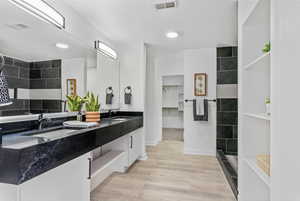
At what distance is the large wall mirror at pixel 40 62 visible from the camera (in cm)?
143

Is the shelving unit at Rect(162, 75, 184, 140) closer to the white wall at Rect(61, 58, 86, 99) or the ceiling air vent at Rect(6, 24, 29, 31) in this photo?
the white wall at Rect(61, 58, 86, 99)

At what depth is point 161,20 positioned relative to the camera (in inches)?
93.1

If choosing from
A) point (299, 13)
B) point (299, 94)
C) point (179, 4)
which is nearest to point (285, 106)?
point (299, 94)

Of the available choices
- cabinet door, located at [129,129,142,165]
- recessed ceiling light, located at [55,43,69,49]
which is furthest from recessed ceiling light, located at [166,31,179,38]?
cabinet door, located at [129,129,142,165]

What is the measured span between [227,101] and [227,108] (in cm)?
15

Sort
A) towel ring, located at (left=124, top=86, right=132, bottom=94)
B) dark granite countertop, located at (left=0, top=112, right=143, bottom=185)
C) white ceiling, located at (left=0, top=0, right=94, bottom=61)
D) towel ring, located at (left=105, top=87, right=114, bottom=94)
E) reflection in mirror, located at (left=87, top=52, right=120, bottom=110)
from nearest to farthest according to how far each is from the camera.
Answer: dark granite countertop, located at (left=0, top=112, right=143, bottom=185), white ceiling, located at (left=0, top=0, right=94, bottom=61), reflection in mirror, located at (left=87, top=52, right=120, bottom=110), towel ring, located at (left=105, top=87, right=114, bottom=94), towel ring, located at (left=124, top=86, right=132, bottom=94)

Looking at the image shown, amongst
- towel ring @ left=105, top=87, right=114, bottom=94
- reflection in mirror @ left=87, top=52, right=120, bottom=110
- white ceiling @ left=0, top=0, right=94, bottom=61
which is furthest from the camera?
towel ring @ left=105, top=87, right=114, bottom=94

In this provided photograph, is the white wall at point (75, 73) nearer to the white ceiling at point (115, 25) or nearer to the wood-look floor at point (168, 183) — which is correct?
the white ceiling at point (115, 25)

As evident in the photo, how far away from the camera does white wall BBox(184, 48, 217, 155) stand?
3.55 m

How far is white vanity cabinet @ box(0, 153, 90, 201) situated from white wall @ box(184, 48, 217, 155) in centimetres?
260

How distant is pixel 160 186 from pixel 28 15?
238 centimetres


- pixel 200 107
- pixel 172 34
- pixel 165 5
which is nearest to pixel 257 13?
pixel 165 5

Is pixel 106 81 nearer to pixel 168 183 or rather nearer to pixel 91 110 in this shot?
pixel 91 110

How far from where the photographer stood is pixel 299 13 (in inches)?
29.4
